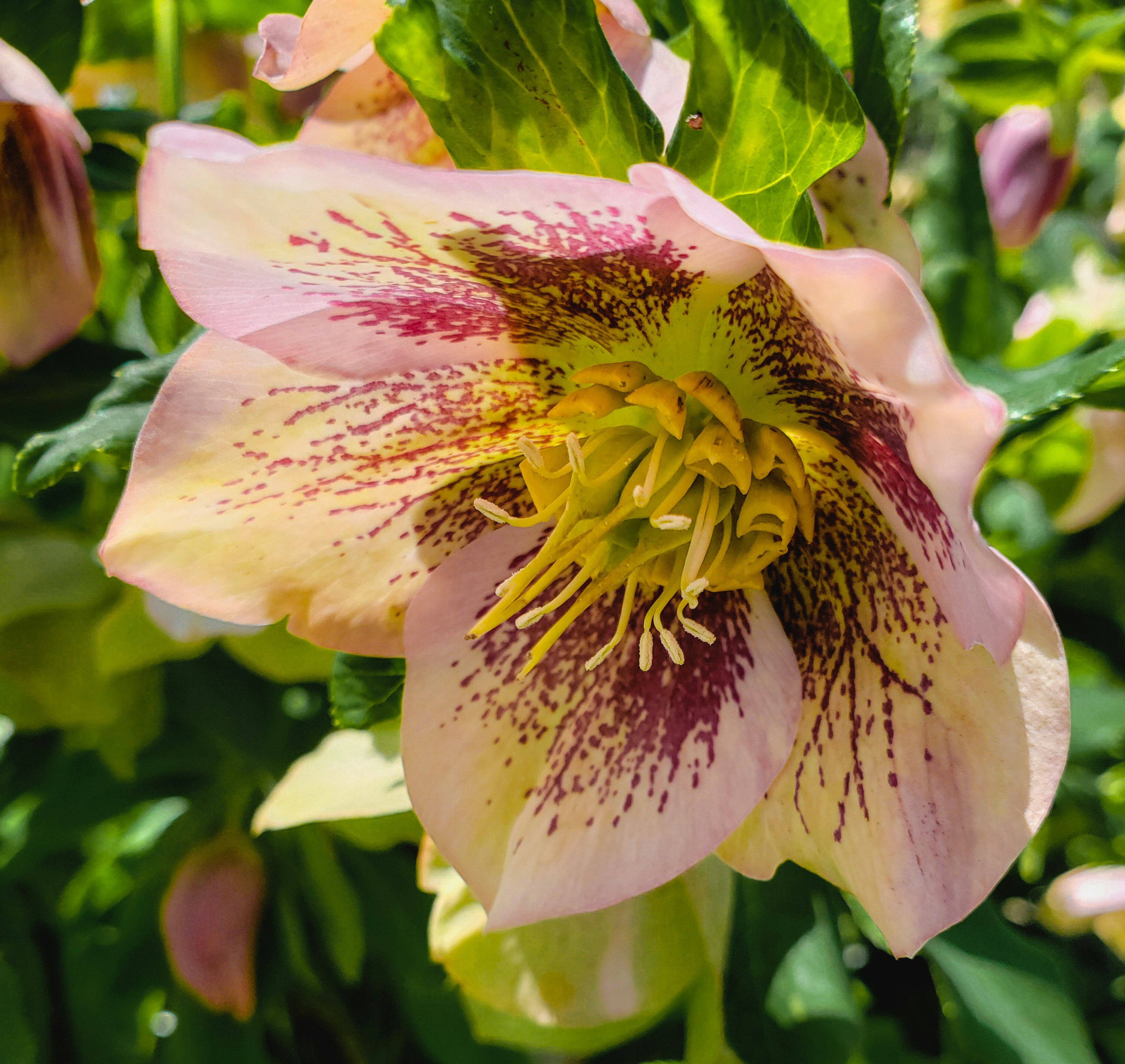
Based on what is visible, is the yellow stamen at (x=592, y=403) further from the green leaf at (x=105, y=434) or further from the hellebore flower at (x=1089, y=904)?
the hellebore flower at (x=1089, y=904)

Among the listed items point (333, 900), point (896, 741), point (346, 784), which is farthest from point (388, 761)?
point (333, 900)

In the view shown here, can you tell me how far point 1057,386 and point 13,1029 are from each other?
31.7 inches

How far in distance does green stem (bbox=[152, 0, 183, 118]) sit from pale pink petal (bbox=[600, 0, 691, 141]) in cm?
42

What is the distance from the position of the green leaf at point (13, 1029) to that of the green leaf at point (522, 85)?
732mm

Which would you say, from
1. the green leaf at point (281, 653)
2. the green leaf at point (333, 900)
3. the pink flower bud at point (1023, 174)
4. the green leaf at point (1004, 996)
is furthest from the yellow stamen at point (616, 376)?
the pink flower bud at point (1023, 174)

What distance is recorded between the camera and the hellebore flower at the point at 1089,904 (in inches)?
29.5

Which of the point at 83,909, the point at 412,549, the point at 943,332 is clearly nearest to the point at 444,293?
the point at 412,549

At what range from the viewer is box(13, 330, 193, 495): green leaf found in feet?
1.29

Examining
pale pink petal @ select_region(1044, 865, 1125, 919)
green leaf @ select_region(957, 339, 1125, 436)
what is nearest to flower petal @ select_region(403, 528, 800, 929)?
green leaf @ select_region(957, 339, 1125, 436)

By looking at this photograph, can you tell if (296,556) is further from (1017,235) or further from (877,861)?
(1017,235)

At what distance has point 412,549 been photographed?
386 millimetres

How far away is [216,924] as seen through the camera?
676 mm

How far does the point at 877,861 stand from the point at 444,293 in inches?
9.2

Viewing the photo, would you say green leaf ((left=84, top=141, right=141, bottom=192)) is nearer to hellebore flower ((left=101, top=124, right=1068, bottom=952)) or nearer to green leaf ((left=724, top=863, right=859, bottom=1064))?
hellebore flower ((left=101, top=124, right=1068, bottom=952))
